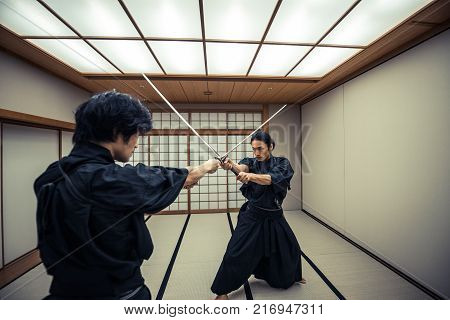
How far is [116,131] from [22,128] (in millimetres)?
2459

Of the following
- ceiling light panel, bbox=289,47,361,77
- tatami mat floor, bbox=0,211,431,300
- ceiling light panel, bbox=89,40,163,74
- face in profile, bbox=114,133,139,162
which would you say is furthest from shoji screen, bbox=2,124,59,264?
ceiling light panel, bbox=289,47,361,77

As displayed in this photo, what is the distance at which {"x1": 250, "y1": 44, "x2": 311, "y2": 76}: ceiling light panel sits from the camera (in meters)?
2.30

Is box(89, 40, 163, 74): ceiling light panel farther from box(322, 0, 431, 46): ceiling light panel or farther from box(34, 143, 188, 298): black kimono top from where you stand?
box(322, 0, 431, 46): ceiling light panel

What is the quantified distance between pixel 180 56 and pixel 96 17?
3.08ft

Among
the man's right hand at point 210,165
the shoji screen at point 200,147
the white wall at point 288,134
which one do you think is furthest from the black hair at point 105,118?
the white wall at point 288,134

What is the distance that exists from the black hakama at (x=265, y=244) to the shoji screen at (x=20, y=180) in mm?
2339

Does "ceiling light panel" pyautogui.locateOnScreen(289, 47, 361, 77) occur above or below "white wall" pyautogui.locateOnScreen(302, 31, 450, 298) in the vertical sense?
above

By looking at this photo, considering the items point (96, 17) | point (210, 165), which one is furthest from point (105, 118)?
point (96, 17)

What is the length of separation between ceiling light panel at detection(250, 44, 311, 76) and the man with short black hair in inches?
79.8

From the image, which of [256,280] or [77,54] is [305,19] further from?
[256,280]

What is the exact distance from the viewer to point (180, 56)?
248 centimetres

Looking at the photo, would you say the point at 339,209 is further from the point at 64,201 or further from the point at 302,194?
the point at 64,201

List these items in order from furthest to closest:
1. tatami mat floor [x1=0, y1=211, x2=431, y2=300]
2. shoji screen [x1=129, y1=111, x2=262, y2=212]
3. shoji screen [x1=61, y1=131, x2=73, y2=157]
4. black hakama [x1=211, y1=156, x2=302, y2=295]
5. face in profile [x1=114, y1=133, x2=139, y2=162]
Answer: shoji screen [x1=129, y1=111, x2=262, y2=212] < shoji screen [x1=61, y1=131, x2=73, y2=157] < tatami mat floor [x1=0, y1=211, x2=431, y2=300] < black hakama [x1=211, y1=156, x2=302, y2=295] < face in profile [x1=114, y1=133, x2=139, y2=162]

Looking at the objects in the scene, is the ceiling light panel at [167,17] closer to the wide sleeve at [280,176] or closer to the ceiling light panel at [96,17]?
the ceiling light panel at [96,17]
